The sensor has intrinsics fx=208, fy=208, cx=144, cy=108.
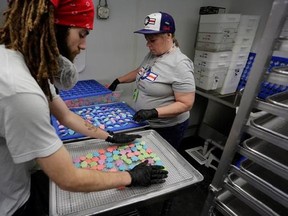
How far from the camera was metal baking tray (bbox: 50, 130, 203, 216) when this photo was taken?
2.45ft

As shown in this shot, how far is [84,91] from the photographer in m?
A: 1.67

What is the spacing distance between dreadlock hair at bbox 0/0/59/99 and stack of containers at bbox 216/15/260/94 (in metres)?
2.11

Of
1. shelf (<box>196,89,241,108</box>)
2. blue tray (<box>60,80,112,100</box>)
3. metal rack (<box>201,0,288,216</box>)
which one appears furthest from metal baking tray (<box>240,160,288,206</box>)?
shelf (<box>196,89,241,108</box>)

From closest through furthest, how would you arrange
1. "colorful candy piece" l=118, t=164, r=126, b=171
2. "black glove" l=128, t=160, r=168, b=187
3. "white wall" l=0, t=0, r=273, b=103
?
"black glove" l=128, t=160, r=168, b=187, "colorful candy piece" l=118, t=164, r=126, b=171, "white wall" l=0, t=0, r=273, b=103

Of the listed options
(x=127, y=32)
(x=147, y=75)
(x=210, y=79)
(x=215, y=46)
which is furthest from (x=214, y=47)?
(x=147, y=75)

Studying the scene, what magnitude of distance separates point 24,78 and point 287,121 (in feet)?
3.16

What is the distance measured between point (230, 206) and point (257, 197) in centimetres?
12

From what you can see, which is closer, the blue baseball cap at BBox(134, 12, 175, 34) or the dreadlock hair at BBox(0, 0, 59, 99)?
the dreadlock hair at BBox(0, 0, 59, 99)

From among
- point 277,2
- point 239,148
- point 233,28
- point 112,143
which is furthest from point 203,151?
point 277,2

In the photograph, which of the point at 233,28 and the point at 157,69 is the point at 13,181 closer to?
the point at 157,69

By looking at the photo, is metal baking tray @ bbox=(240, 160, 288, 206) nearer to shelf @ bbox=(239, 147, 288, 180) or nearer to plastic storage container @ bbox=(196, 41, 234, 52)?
shelf @ bbox=(239, 147, 288, 180)

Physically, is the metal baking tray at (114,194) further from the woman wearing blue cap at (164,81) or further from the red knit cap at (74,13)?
the red knit cap at (74,13)

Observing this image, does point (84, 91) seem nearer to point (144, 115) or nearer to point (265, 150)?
point (144, 115)

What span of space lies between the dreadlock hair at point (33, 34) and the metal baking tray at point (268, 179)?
2.51 feet
